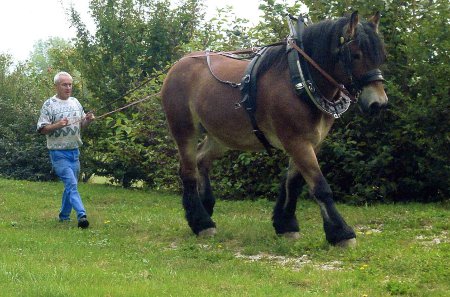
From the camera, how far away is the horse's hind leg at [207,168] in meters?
10.0

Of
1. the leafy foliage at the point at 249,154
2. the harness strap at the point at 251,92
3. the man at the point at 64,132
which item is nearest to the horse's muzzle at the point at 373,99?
the harness strap at the point at 251,92

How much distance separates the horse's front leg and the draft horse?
11mm

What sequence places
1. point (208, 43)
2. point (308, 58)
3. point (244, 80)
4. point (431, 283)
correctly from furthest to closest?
point (208, 43) < point (244, 80) < point (308, 58) < point (431, 283)

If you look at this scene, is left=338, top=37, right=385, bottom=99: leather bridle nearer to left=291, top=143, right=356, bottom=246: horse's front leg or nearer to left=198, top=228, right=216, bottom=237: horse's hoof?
left=291, top=143, right=356, bottom=246: horse's front leg

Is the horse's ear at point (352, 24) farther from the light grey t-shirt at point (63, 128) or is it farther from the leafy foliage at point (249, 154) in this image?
the light grey t-shirt at point (63, 128)

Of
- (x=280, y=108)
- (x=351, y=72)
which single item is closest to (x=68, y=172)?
(x=280, y=108)

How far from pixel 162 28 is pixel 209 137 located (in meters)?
9.65

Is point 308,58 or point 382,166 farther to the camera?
point 382,166

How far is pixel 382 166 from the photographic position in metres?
11.7

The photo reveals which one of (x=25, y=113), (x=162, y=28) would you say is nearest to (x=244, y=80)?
(x=162, y=28)

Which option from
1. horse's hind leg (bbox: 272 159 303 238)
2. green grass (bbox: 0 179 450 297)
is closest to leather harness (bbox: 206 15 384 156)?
horse's hind leg (bbox: 272 159 303 238)

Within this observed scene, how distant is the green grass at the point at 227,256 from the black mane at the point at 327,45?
78.6 inches

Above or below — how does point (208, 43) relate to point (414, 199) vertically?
above

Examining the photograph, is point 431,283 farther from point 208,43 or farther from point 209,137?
point 208,43
